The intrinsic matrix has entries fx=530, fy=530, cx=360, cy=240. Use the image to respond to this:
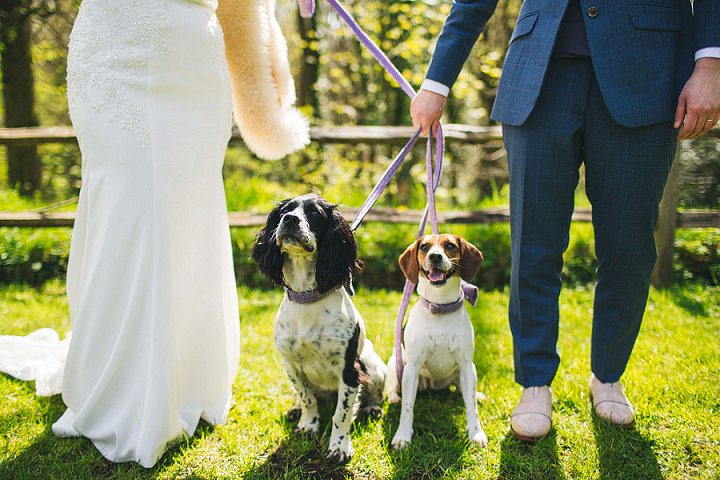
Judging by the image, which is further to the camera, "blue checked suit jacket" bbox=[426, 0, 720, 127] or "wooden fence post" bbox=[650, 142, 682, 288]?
"wooden fence post" bbox=[650, 142, 682, 288]

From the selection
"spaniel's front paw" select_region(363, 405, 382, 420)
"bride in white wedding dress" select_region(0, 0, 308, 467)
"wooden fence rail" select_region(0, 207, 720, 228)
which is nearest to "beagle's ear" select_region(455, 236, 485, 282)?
"spaniel's front paw" select_region(363, 405, 382, 420)

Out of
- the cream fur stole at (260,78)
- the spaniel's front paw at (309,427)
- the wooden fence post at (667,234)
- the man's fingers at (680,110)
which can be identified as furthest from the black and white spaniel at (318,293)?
the wooden fence post at (667,234)

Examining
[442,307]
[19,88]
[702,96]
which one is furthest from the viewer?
[19,88]

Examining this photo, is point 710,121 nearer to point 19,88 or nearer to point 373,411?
point 373,411

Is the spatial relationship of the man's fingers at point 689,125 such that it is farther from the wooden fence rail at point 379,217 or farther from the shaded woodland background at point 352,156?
the wooden fence rail at point 379,217

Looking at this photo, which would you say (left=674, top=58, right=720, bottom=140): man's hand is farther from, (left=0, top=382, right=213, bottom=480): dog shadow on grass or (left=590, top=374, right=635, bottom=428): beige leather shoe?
(left=0, top=382, right=213, bottom=480): dog shadow on grass

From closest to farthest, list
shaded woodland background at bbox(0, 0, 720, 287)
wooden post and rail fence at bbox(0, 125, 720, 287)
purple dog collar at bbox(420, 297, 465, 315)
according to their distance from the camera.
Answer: purple dog collar at bbox(420, 297, 465, 315)
wooden post and rail fence at bbox(0, 125, 720, 287)
shaded woodland background at bbox(0, 0, 720, 287)

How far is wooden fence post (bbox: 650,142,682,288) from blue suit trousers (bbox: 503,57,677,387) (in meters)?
2.56

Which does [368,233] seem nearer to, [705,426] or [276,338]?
[276,338]

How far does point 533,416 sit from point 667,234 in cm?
303

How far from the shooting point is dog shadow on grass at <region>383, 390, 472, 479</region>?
210 centimetres

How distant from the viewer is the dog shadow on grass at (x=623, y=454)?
2029mm

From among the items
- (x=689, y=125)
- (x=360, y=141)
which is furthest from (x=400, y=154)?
(x=360, y=141)

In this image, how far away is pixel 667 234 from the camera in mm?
4508
